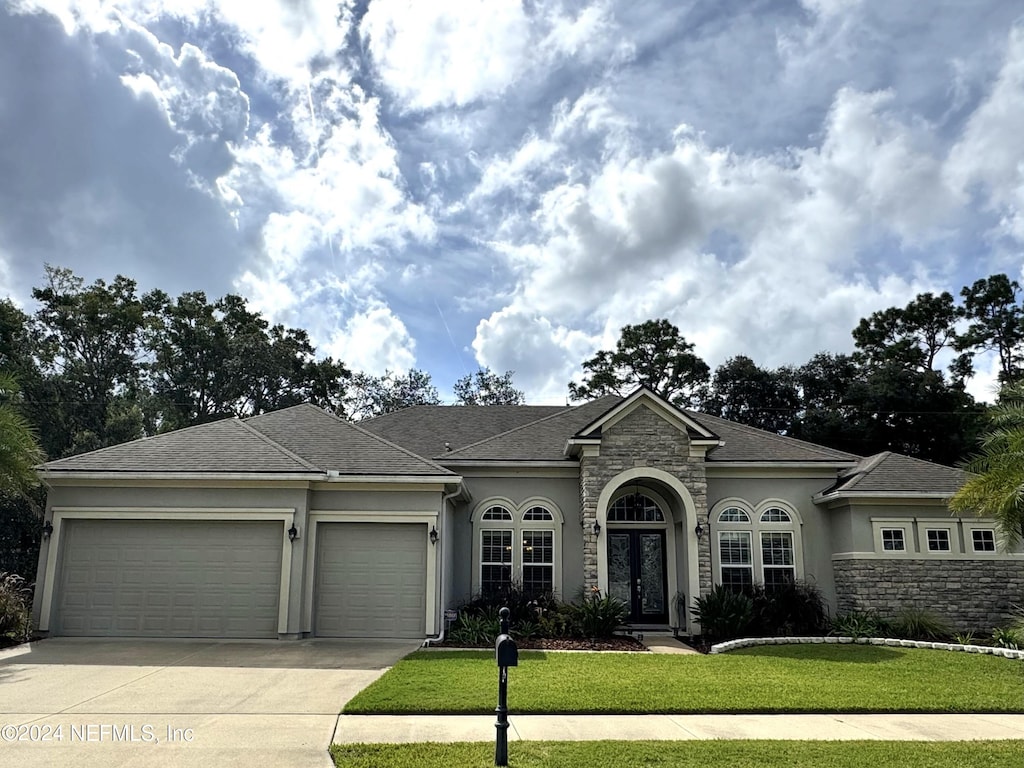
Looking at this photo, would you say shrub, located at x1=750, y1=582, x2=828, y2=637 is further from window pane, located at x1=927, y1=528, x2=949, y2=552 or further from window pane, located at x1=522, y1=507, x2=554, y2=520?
window pane, located at x1=522, y1=507, x2=554, y2=520

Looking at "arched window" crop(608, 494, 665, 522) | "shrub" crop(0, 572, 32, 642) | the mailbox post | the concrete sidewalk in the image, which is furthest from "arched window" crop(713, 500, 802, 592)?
"shrub" crop(0, 572, 32, 642)

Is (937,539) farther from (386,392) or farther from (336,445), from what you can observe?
(386,392)

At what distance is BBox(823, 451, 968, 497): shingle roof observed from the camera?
15406 millimetres

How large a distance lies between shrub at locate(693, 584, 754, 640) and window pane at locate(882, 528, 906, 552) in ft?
11.5

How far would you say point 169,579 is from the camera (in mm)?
13508

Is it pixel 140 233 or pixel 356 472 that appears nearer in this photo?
pixel 356 472

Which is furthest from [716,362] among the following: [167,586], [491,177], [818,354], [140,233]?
[167,586]

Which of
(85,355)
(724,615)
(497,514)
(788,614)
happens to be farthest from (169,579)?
(85,355)

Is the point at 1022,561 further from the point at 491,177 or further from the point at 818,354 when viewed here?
the point at 818,354

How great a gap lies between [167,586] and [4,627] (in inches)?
115

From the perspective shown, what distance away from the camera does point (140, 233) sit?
835 inches

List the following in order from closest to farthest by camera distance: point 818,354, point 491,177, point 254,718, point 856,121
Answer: point 254,718
point 856,121
point 491,177
point 818,354

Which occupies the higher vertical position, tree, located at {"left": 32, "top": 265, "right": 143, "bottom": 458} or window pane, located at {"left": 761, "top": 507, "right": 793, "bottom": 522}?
tree, located at {"left": 32, "top": 265, "right": 143, "bottom": 458}

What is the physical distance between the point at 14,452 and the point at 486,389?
1253 inches
